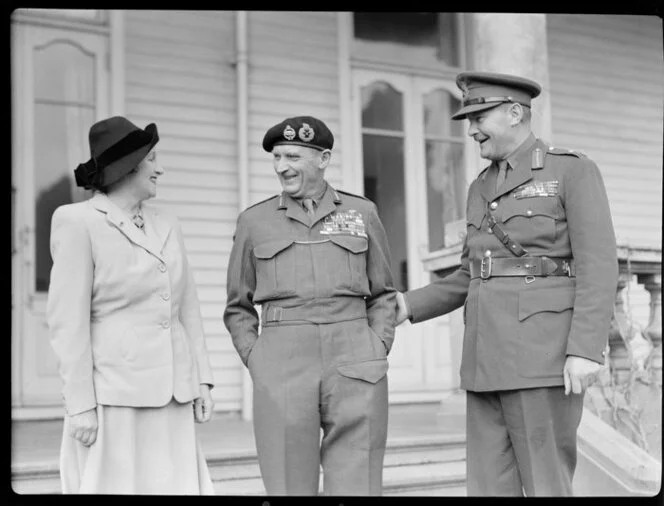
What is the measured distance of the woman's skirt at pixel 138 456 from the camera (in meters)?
2.58

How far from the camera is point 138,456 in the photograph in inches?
104

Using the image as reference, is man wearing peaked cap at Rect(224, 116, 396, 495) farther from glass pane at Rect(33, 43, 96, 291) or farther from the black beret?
glass pane at Rect(33, 43, 96, 291)

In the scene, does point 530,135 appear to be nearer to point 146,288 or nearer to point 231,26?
point 146,288

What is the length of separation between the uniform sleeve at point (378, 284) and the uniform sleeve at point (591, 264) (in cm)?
62

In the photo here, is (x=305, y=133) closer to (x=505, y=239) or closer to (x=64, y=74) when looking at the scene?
(x=505, y=239)

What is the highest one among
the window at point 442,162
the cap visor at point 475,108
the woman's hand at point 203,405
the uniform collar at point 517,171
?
the window at point 442,162

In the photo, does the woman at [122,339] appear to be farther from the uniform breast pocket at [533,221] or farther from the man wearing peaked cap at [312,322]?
the uniform breast pocket at [533,221]

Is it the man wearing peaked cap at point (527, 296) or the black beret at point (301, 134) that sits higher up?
the black beret at point (301, 134)

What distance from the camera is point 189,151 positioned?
6.21 metres

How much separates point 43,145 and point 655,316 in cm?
402

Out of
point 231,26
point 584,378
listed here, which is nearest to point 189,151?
point 231,26

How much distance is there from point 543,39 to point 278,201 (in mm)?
2608

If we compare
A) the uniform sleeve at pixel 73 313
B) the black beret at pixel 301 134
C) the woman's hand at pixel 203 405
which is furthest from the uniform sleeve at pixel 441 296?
the uniform sleeve at pixel 73 313

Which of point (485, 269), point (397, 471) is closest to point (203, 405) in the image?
point (485, 269)
